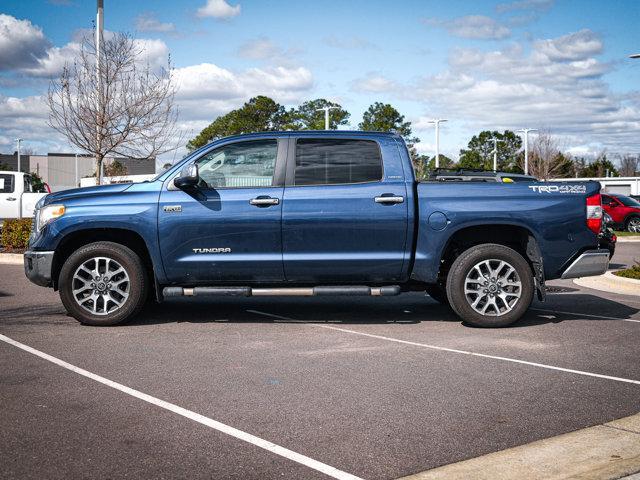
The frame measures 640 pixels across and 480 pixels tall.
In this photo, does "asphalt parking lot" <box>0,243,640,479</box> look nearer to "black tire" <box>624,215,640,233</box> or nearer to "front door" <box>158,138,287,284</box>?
"front door" <box>158,138,287,284</box>

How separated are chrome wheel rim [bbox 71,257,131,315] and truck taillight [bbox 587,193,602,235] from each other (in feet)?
16.1

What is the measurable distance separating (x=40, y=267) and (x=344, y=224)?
10.6ft

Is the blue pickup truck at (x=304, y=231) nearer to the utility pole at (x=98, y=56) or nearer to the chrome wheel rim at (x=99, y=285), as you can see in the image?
the chrome wheel rim at (x=99, y=285)

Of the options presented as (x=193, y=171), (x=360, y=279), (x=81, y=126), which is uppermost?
(x=81, y=126)

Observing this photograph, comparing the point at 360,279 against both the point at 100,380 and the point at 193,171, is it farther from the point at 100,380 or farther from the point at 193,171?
the point at 100,380

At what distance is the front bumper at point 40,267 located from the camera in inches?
312

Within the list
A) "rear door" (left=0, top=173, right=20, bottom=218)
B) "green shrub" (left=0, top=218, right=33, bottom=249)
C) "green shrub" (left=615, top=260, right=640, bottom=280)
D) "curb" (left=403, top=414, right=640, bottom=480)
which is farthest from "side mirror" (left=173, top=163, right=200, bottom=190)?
"rear door" (left=0, top=173, right=20, bottom=218)

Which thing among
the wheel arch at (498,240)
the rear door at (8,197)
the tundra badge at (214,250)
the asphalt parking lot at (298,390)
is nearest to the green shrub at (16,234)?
the rear door at (8,197)

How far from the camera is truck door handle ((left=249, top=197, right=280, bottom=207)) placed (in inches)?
306

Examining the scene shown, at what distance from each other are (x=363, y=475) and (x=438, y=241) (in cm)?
432

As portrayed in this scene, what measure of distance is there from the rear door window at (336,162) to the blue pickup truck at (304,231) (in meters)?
0.01

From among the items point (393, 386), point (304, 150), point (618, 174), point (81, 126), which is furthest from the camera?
point (618, 174)

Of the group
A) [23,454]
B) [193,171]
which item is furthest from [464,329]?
[23,454]

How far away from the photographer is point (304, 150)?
808 cm
